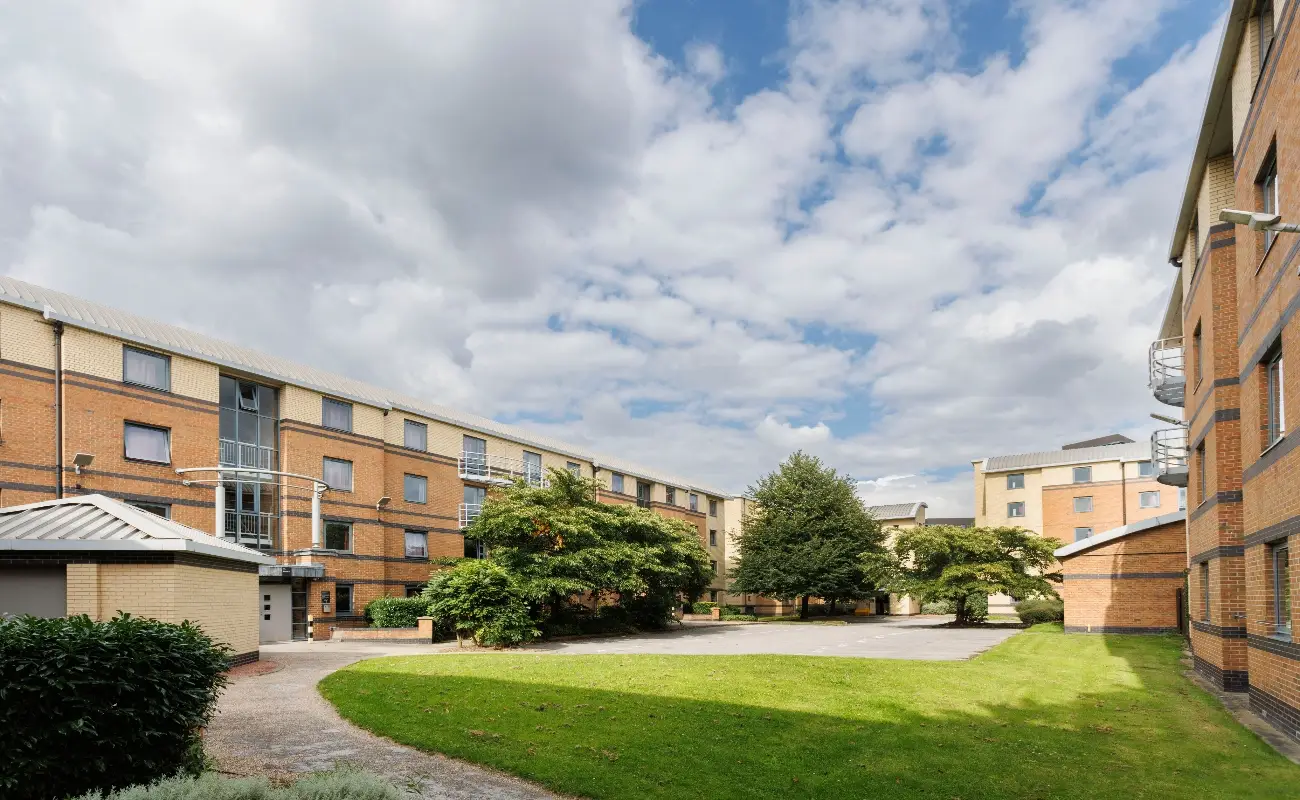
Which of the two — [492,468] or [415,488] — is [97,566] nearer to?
[415,488]

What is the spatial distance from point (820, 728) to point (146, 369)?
78.9ft

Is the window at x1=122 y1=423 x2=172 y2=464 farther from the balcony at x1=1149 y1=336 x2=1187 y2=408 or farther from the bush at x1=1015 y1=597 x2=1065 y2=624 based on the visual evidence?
the bush at x1=1015 y1=597 x2=1065 y2=624

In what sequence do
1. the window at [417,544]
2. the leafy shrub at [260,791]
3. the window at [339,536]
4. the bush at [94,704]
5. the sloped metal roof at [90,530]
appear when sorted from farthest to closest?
1. the window at [417,544]
2. the window at [339,536]
3. the sloped metal roof at [90,530]
4. the bush at [94,704]
5. the leafy shrub at [260,791]

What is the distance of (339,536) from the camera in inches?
1312

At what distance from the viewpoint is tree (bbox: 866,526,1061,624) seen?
3631cm

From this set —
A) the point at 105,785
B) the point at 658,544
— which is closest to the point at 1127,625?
the point at 658,544

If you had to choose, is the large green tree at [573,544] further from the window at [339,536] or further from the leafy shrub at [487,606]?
the window at [339,536]

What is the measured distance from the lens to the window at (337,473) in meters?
33.0

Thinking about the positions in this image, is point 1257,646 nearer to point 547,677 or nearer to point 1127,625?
point 547,677

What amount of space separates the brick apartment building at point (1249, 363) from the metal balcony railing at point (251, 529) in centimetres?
2806

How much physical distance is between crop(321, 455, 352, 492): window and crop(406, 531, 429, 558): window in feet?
13.8

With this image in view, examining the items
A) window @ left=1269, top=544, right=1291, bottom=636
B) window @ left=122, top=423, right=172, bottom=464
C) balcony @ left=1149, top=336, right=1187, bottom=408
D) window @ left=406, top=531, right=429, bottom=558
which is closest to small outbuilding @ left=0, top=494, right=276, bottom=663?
window @ left=122, top=423, right=172, bottom=464

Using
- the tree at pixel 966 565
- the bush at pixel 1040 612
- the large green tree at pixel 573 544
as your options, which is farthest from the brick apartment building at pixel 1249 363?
the bush at pixel 1040 612

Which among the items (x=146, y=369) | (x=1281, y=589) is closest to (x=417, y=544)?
(x=146, y=369)
